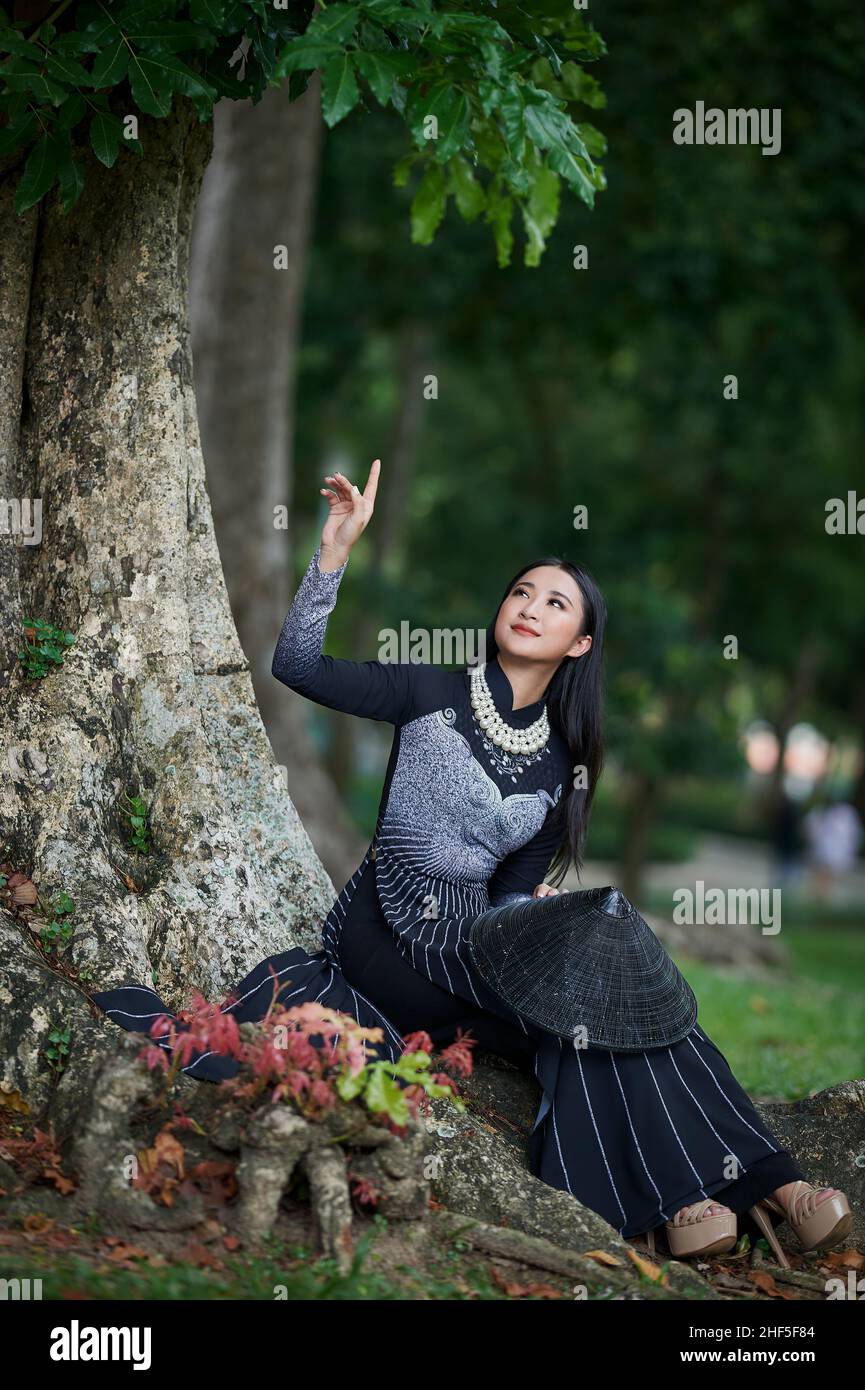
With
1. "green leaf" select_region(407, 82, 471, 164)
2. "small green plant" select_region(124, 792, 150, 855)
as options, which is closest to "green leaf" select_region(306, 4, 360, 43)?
"green leaf" select_region(407, 82, 471, 164)

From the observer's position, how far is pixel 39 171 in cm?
431

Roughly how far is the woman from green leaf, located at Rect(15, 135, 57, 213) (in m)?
1.26

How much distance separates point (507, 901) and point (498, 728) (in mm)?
607

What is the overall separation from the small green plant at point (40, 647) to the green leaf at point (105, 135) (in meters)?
1.49

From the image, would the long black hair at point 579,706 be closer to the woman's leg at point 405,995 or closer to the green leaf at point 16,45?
the woman's leg at point 405,995

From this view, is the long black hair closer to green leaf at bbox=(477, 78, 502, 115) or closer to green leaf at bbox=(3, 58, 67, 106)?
green leaf at bbox=(477, 78, 502, 115)

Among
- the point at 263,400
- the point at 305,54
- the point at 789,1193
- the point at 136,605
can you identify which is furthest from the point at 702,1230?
the point at 263,400

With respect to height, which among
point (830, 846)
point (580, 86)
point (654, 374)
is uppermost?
point (654, 374)

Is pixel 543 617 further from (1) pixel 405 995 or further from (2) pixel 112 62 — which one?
(2) pixel 112 62

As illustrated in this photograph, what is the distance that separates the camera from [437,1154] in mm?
4164

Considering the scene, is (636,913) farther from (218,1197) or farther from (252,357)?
(252,357)

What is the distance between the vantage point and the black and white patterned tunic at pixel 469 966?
167 inches

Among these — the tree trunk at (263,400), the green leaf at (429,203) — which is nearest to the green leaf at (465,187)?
the green leaf at (429,203)
